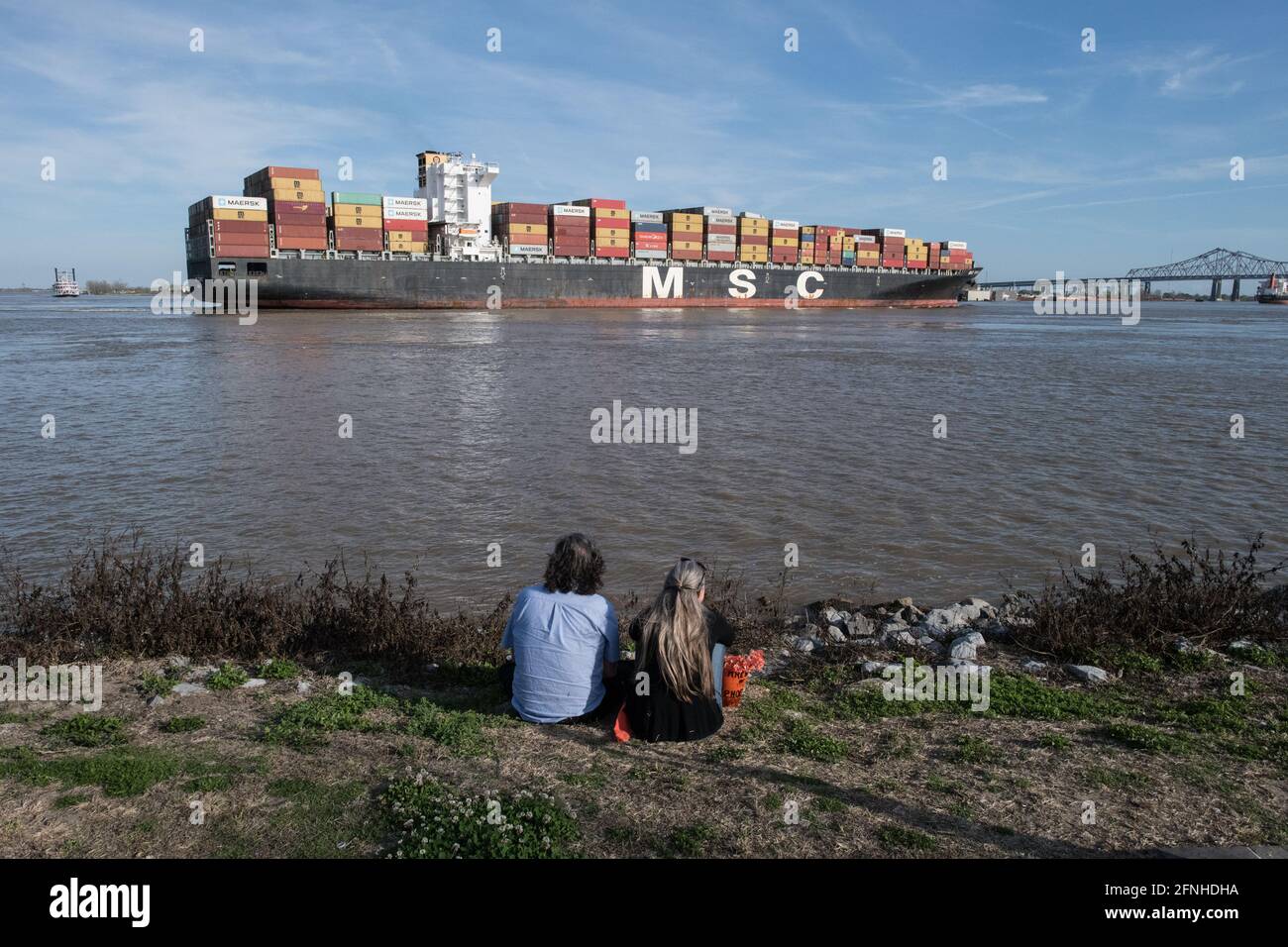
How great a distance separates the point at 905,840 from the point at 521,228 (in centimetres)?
6610

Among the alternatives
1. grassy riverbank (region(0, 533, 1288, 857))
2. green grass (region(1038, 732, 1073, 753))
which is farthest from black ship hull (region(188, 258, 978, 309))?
green grass (region(1038, 732, 1073, 753))

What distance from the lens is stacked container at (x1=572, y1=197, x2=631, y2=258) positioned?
228 ft

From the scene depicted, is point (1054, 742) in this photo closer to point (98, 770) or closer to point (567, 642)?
point (567, 642)

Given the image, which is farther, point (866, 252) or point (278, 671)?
point (866, 252)

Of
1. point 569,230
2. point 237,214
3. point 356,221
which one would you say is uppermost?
point 569,230

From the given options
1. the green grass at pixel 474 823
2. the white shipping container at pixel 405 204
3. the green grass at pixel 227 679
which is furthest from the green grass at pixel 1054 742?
the white shipping container at pixel 405 204

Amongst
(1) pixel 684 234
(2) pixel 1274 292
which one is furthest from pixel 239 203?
(2) pixel 1274 292

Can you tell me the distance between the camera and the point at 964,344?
42281mm

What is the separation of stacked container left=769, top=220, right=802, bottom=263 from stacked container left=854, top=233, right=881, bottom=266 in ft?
23.0

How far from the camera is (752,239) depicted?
77.1m

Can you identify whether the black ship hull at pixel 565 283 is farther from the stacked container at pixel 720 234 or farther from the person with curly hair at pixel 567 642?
the person with curly hair at pixel 567 642

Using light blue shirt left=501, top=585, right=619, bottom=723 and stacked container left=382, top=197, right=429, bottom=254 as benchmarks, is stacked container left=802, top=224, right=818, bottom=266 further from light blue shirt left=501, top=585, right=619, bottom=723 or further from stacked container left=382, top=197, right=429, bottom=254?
light blue shirt left=501, top=585, right=619, bottom=723
